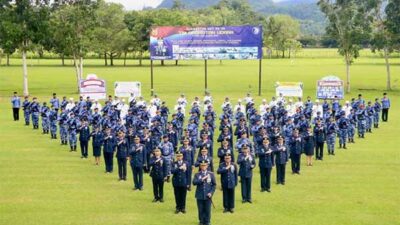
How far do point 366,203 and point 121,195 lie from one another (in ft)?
20.6

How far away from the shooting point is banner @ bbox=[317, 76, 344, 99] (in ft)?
117

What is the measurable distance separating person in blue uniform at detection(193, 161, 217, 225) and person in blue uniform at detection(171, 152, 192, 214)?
0.77 m

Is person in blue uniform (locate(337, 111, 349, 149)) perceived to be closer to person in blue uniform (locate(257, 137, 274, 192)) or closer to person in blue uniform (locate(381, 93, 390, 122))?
person in blue uniform (locate(257, 137, 274, 192))

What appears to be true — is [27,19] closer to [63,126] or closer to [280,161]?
[63,126]

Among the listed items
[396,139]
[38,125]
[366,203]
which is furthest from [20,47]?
[366,203]

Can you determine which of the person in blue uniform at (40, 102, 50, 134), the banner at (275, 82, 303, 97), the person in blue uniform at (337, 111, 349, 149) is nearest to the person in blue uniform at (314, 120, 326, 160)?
the person in blue uniform at (337, 111, 349, 149)

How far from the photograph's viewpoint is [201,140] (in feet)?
60.3

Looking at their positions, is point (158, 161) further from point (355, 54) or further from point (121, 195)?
point (355, 54)

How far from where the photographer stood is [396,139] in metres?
26.4

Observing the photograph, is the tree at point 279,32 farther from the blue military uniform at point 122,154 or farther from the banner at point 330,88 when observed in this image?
the blue military uniform at point 122,154

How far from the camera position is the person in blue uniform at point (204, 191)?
44.4 feet

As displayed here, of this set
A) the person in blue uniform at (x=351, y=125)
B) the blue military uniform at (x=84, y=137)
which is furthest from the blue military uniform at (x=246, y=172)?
the person in blue uniform at (x=351, y=125)

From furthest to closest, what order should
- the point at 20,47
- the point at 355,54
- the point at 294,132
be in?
the point at 355,54, the point at 20,47, the point at 294,132

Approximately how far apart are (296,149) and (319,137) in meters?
2.88
